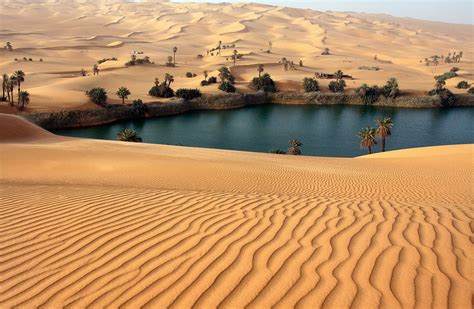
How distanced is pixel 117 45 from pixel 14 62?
38507 millimetres

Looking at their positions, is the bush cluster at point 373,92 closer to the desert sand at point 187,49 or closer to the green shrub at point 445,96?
the desert sand at point 187,49

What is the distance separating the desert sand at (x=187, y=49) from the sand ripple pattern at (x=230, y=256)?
1812 inches

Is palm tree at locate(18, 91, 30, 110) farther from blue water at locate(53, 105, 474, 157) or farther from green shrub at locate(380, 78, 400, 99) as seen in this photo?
green shrub at locate(380, 78, 400, 99)

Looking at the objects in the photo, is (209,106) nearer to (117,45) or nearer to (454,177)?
(454,177)

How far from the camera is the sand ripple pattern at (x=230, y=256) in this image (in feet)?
13.0

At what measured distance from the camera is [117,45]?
113 metres

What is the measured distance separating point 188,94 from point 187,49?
59.7 m

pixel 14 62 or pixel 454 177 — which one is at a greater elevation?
pixel 14 62

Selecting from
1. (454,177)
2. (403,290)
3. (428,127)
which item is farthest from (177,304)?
(428,127)

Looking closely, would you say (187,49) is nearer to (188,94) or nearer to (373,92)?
(188,94)

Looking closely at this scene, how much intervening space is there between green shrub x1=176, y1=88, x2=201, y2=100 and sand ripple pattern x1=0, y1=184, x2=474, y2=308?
177 feet

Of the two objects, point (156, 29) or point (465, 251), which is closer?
point (465, 251)

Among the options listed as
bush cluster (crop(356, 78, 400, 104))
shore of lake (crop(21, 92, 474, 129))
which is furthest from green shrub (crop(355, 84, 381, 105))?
shore of lake (crop(21, 92, 474, 129))

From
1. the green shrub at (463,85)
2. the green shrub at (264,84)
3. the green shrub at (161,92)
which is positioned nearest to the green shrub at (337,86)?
the green shrub at (264,84)
